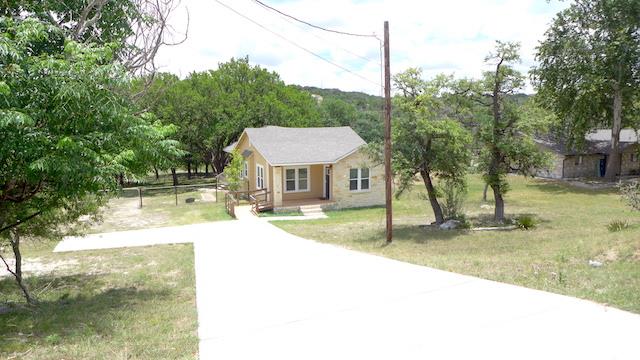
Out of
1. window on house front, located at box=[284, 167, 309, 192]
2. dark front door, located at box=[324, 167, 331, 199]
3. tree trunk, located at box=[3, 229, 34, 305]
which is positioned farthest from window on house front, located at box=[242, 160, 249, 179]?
tree trunk, located at box=[3, 229, 34, 305]

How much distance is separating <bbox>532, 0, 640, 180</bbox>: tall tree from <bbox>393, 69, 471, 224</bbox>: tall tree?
21.2 metres

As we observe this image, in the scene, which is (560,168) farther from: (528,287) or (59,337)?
(59,337)

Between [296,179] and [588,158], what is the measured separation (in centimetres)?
2855

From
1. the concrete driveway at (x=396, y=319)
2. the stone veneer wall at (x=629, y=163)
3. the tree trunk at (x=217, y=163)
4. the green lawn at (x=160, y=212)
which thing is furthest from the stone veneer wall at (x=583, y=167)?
the concrete driveway at (x=396, y=319)

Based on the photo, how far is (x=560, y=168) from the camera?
40969mm

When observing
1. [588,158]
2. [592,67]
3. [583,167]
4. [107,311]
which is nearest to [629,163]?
[588,158]

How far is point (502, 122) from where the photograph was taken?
21.0 meters

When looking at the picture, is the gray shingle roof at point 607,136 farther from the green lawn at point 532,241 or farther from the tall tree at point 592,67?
the green lawn at point 532,241

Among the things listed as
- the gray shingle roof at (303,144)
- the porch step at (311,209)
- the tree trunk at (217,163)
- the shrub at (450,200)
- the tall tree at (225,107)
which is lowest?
the porch step at (311,209)

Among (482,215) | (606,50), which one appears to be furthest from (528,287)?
(606,50)

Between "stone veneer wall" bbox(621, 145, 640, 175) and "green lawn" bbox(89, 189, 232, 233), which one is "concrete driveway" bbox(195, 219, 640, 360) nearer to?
"green lawn" bbox(89, 189, 232, 233)

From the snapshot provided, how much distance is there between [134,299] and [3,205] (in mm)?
3162

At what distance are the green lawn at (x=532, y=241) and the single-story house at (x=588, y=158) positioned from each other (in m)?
4.34

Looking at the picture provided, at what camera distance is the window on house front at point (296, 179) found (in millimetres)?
27906
